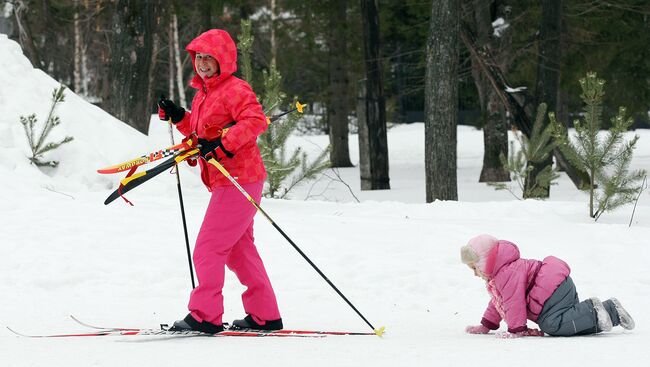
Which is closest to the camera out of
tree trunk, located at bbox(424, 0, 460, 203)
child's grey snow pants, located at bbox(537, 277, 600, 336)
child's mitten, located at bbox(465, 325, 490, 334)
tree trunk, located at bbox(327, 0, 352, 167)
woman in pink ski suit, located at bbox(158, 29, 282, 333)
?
child's grey snow pants, located at bbox(537, 277, 600, 336)

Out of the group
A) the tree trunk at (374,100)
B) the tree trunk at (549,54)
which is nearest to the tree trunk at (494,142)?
the tree trunk at (374,100)

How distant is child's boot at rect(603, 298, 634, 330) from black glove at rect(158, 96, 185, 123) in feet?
8.74

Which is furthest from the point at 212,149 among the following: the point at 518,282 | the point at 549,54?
the point at 549,54

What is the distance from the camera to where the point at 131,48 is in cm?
1377

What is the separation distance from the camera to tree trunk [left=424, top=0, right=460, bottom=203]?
41.5 ft

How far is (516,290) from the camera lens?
5.29 m

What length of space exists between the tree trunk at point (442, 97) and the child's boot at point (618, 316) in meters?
7.64

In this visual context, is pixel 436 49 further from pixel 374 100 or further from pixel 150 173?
pixel 150 173

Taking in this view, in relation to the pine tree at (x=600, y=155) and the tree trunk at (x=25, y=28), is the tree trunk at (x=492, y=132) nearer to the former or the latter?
the pine tree at (x=600, y=155)

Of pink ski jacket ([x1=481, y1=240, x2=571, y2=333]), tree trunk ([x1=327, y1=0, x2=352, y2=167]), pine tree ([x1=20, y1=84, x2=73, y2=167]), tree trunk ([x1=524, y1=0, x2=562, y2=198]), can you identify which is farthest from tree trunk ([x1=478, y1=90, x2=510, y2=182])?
pink ski jacket ([x1=481, y1=240, x2=571, y2=333])

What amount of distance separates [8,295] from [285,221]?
Result: 2.72 m

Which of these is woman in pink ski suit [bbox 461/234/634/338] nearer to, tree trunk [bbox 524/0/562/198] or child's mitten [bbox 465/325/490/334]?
child's mitten [bbox 465/325/490/334]

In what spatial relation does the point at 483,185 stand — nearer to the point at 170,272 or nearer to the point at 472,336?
the point at 170,272

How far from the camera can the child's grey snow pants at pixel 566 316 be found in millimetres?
5254
